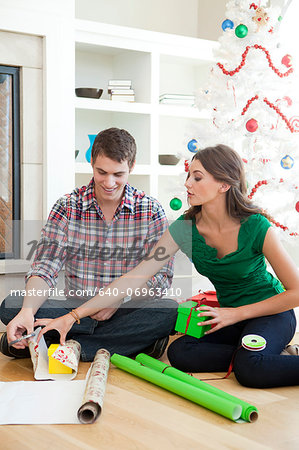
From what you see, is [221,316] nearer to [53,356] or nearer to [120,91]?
[53,356]

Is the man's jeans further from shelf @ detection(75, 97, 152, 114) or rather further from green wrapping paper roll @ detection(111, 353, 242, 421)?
shelf @ detection(75, 97, 152, 114)

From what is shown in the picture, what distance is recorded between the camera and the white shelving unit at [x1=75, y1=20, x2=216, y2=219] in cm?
381

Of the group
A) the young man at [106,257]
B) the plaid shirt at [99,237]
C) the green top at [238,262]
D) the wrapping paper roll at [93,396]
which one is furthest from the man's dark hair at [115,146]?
the wrapping paper roll at [93,396]

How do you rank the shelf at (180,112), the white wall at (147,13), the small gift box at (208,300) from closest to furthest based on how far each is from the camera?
the small gift box at (208,300) < the shelf at (180,112) < the white wall at (147,13)

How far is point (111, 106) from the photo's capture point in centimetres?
388

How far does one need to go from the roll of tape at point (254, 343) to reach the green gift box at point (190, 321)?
0.73ft

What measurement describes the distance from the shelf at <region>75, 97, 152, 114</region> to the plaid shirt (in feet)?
4.62

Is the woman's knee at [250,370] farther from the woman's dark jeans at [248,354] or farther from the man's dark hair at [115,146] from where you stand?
the man's dark hair at [115,146]

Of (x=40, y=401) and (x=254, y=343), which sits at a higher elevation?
(x=254, y=343)

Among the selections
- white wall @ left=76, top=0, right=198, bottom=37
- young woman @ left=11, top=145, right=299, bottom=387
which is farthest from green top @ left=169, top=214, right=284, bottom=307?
white wall @ left=76, top=0, right=198, bottom=37

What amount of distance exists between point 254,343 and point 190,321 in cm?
34

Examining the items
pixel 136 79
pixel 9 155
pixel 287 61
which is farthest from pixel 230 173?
pixel 136 79

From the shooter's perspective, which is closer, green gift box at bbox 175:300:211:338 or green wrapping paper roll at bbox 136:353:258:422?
green wrapping paper roll at bbox 136:353:258:422

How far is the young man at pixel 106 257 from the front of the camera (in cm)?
235
